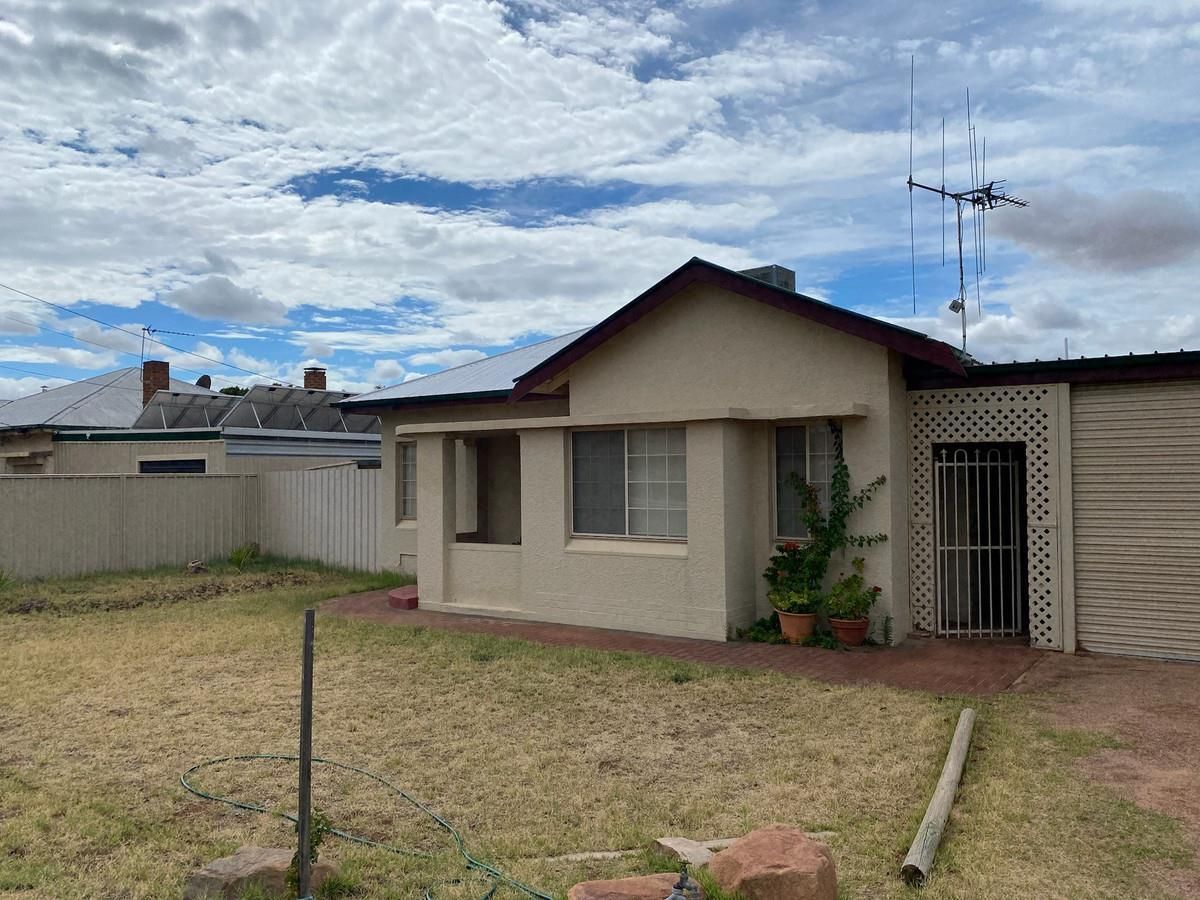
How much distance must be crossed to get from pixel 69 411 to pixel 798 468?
70.0 ft

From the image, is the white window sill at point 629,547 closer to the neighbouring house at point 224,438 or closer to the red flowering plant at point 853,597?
the red flowering plant at point 853,597

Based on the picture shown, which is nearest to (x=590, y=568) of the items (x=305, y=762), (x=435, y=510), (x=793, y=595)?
(x=793, y=595)

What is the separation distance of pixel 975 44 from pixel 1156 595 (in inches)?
274

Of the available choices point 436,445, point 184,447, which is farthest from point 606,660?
point 184,447

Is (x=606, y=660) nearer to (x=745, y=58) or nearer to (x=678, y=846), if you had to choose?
(x=678, y=846)

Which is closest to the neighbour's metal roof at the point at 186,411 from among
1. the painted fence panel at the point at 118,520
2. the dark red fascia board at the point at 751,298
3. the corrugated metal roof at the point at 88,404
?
the corrugated metal roof at the point at 88,404

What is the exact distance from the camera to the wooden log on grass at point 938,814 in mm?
4340

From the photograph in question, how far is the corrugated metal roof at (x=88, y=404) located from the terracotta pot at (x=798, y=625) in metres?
18.4

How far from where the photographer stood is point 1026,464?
9773mm

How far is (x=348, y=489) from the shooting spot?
1700 centimetres

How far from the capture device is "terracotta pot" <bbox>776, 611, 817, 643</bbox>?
9.92 m

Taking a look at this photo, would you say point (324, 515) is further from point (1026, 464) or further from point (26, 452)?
point (1026, 464)

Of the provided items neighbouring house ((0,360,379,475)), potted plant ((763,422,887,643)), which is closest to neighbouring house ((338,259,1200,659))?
potted plant ((763,422,887,643))

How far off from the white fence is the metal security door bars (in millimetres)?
9952
